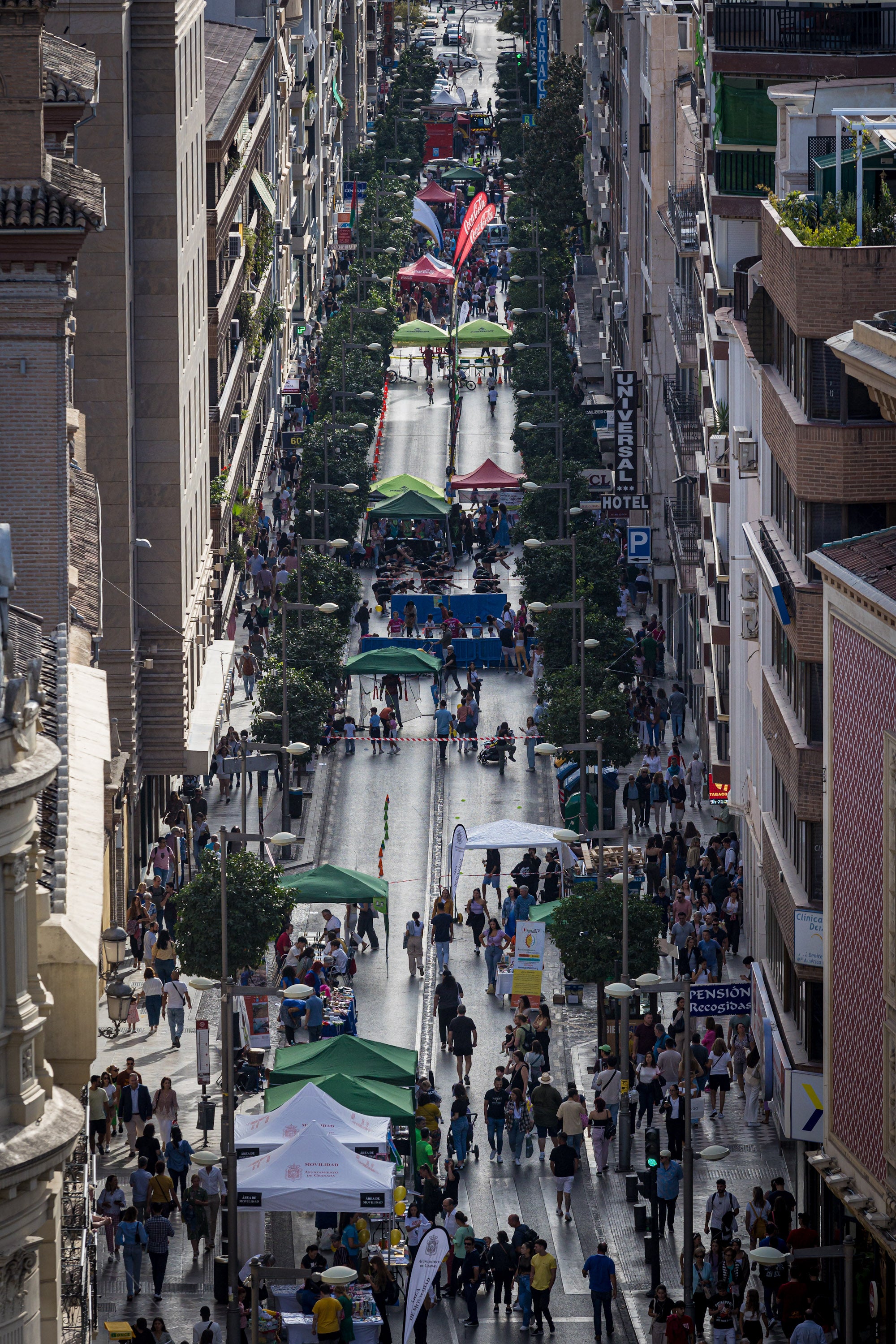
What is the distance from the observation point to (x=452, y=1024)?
5350cm

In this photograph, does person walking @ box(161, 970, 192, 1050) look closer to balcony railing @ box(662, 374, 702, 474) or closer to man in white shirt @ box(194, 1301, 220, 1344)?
man in white shirt @ box(194, 1301, 220, 1344)

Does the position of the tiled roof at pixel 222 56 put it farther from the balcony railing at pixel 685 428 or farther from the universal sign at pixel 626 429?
the universal sign at pixel 626 429

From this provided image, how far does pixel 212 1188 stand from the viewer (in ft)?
151

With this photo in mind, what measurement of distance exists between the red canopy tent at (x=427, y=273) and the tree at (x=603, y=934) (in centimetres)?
9626

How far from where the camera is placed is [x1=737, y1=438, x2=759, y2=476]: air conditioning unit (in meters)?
55.3

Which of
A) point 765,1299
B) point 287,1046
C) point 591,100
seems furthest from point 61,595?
point 591,100

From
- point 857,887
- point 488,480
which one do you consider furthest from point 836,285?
point 488,480

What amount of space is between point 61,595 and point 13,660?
22.2 m

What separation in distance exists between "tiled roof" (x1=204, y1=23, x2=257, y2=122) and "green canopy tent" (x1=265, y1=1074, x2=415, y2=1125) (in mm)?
45282

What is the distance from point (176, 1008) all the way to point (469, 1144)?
827 cm

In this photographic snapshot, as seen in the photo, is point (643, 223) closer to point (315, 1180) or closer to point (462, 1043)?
point (462, 1043)

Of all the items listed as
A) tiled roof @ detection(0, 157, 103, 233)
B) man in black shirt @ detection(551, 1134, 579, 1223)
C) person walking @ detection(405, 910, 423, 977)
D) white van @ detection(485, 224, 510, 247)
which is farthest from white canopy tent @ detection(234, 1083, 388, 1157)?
white van @ detection(485, 224, 510, 247)

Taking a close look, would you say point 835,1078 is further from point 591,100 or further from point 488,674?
point 591,100

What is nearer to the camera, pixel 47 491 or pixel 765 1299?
pixel 765 1299
